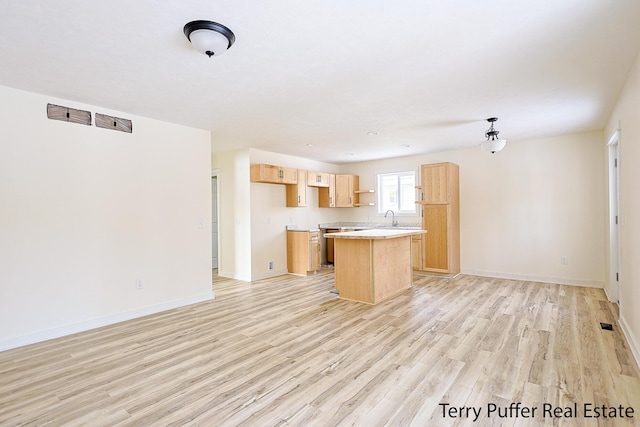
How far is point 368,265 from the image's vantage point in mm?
4410

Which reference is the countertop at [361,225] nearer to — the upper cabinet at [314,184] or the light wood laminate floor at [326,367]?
the upper cabinet at [314,184]

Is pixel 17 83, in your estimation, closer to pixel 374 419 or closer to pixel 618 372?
pixel 374 419

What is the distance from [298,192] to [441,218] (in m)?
2.89

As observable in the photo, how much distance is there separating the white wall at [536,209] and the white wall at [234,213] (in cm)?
412

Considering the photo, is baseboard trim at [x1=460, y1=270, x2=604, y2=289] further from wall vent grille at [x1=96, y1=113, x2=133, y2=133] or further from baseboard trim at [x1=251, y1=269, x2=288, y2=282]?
wall vent grille at [x1=96, y1=113, x2=133, y2=133]

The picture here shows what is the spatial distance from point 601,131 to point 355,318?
16.2ft

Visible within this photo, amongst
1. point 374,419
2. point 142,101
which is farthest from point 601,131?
point 142,101

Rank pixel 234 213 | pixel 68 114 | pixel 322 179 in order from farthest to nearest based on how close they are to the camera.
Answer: pixel 322 179 < pixel 234 213 < pixel 68 114

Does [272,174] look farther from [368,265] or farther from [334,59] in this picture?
[334,59]

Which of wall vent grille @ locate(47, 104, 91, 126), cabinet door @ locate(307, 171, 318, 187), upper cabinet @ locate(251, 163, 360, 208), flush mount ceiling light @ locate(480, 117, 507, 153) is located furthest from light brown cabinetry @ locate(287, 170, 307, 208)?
wall vent grille @ locate(47, 104, 91, 126)

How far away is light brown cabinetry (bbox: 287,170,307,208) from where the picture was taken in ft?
21.8

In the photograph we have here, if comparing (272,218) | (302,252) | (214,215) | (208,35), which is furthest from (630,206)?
(214,215)

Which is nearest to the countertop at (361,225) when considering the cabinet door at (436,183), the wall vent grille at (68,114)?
the cabinet door at (436,183)

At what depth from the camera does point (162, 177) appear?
4316mm
